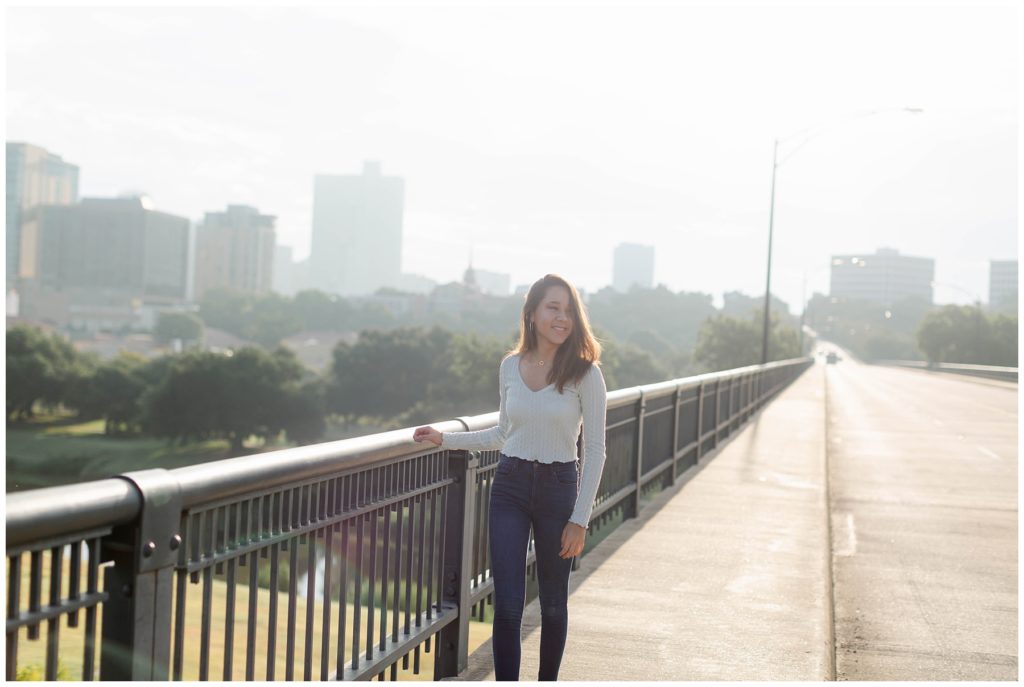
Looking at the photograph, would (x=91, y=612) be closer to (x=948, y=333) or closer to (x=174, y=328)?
(x=948, y=333)

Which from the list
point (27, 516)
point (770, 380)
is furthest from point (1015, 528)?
point (770, 380)

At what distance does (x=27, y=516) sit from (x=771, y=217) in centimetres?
3672

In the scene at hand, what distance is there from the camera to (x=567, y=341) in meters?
4.62

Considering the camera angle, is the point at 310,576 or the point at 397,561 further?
the point at 397,561

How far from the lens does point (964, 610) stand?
24.5 ft

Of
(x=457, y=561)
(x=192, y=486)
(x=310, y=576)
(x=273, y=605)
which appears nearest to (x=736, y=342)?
(x=457, y=561)

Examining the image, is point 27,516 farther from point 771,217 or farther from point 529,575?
point 771,217

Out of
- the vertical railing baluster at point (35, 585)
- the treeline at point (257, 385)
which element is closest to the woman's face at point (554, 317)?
the vertical railing baluster at point (35, 585)

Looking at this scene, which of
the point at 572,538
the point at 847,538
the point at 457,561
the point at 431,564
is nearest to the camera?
the point at 572,538

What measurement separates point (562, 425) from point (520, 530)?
47cm

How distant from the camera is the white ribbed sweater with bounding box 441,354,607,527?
4.57 meters

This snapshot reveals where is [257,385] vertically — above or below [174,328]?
below

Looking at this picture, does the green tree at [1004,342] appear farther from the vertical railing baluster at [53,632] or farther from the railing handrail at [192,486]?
the vertical railing baluster at [53,632]

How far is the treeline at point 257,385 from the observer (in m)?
91.1
